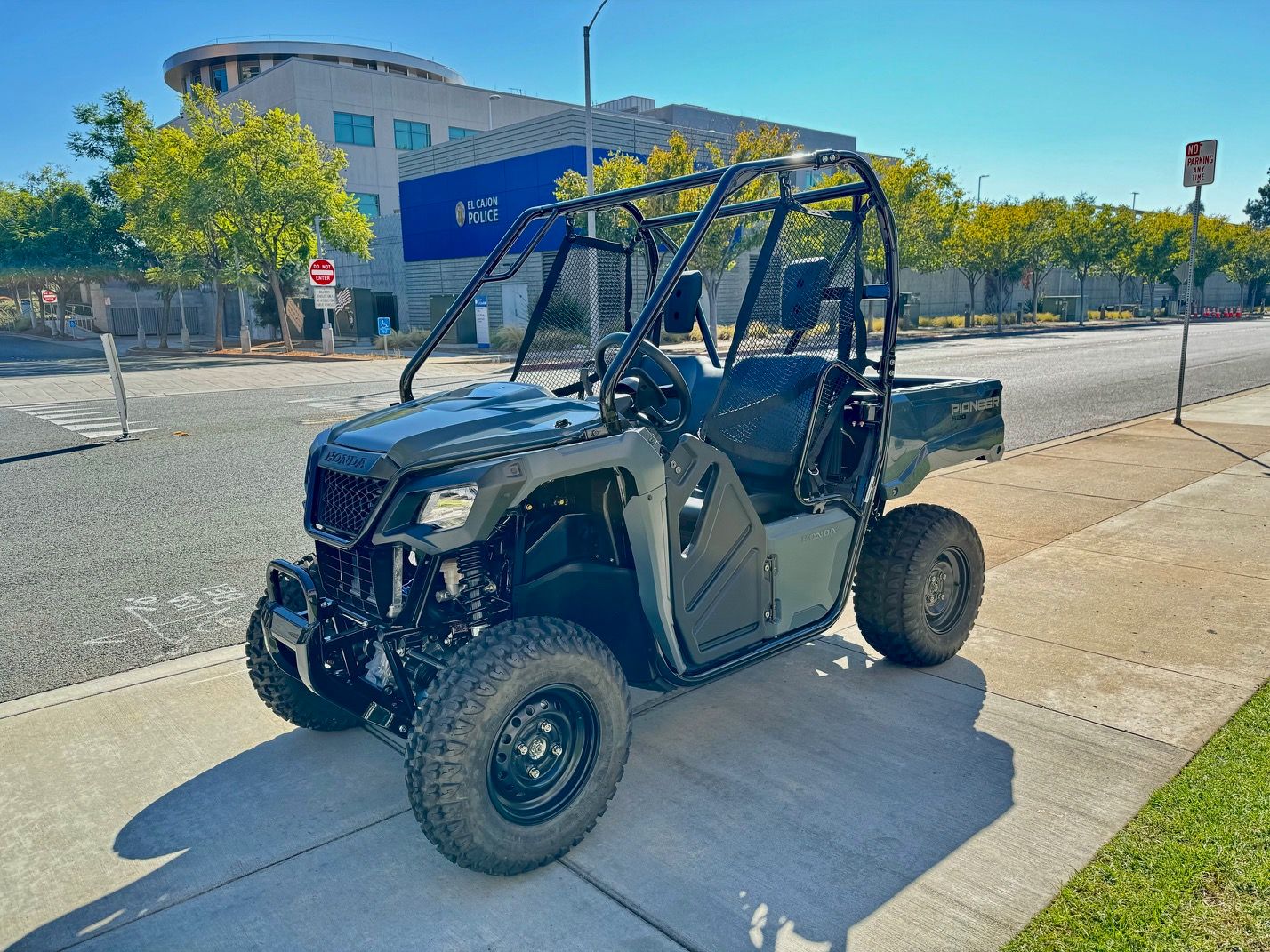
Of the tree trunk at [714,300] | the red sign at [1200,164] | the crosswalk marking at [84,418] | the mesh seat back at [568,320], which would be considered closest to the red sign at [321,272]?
the crosswalk marking at [84,418]

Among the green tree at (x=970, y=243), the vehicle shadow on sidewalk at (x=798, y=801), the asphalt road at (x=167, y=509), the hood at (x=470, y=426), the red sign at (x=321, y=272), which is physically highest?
the green tree at (x=970, y=243)

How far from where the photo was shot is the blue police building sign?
33.5 metres

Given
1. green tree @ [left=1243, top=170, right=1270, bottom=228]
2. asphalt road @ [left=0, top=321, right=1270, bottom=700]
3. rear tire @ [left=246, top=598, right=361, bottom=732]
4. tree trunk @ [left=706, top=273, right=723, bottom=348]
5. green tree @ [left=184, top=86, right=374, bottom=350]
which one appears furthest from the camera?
green tree @ [left=1243, top=170, right=1270, bottom=228]

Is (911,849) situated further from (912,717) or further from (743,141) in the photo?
(743,141)

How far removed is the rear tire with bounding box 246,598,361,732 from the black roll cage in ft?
3.73

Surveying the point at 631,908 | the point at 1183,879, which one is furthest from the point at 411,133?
the point at 1183,879

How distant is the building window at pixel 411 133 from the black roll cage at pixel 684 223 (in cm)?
5510

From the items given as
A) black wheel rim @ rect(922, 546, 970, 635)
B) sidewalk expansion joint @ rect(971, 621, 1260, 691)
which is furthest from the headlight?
sidewalk expansion joint @ rect(971, 621, 1260, 691)

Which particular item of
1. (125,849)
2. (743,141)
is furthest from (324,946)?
(743,141)

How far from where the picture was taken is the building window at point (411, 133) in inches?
2147

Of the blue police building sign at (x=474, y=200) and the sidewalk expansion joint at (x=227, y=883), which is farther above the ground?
the blue police building sign at (x=474, y=200)

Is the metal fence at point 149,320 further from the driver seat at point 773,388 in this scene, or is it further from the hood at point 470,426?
the hood at point 470,426

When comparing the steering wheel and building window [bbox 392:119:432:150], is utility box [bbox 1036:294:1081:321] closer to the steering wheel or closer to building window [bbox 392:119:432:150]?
building window [bbox 392:119:432:150]

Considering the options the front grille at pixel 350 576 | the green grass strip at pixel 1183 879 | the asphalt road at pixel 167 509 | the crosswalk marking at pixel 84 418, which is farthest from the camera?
the crosswalk marking at pixel 84 418
